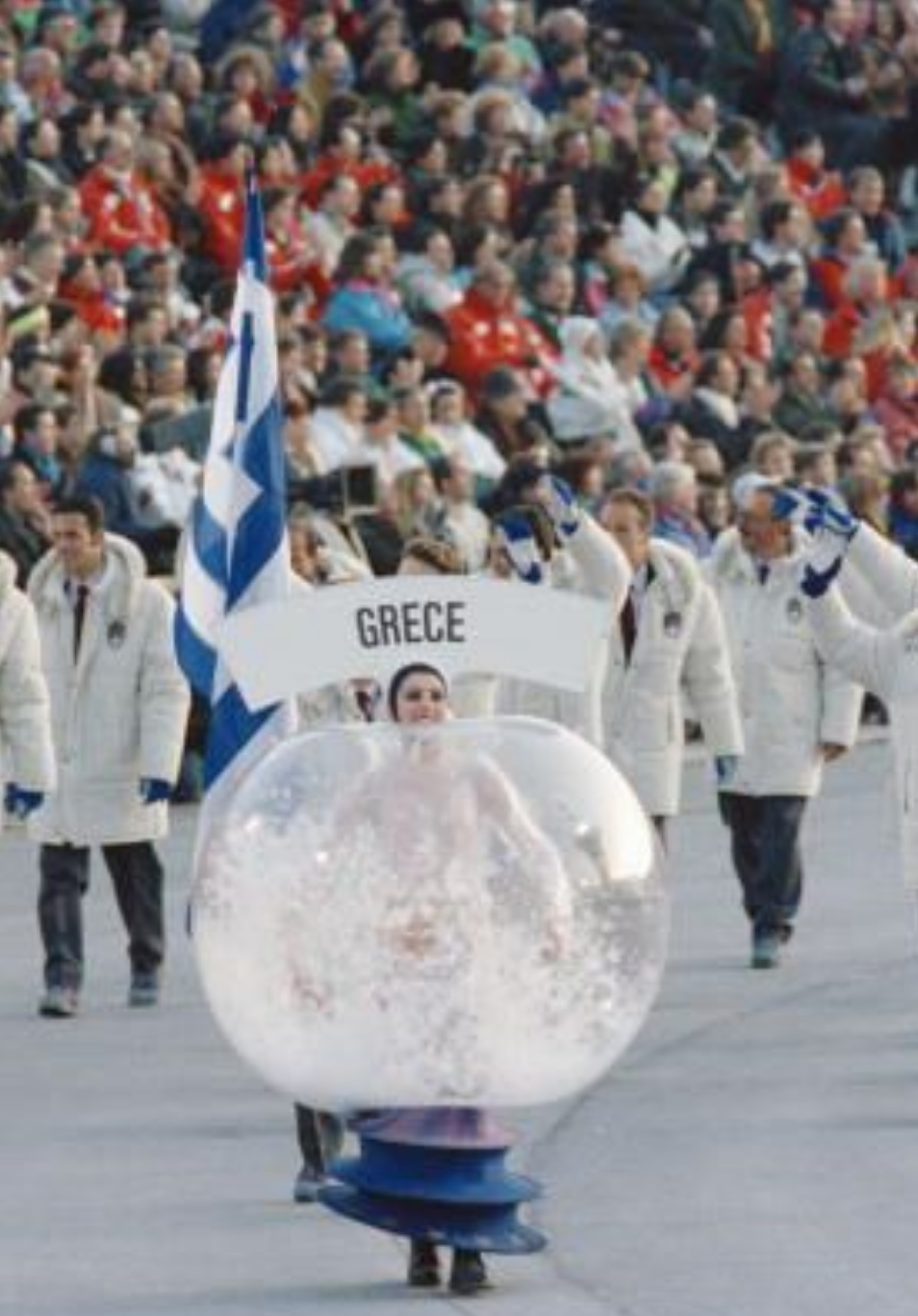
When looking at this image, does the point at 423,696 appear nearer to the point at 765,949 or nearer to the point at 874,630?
the point at 874,630

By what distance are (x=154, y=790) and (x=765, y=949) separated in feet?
8.36

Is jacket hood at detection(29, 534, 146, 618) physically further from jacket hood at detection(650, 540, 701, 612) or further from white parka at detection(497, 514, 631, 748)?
jacket hood at detection(650, 540, 701, 612)

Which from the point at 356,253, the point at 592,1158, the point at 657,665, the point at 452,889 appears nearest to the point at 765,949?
Answer: the point at 657,665

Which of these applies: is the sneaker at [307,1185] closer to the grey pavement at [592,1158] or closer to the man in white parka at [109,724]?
the grey pavement at [592,1158]

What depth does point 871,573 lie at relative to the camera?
19156mm

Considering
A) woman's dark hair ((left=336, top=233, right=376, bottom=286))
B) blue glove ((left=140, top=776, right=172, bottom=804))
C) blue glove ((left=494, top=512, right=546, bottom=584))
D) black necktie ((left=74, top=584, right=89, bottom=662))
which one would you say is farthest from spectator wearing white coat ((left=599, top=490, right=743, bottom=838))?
woman's dark hair ((left=336, top=233, right=376, bottom=286))

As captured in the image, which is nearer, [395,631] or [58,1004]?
[395,631]

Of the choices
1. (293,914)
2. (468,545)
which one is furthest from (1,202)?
(293,914)

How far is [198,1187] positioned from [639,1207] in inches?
49.1

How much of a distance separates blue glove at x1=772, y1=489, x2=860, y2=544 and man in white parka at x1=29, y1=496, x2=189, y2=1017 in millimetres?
3029

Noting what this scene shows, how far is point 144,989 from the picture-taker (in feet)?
67.2

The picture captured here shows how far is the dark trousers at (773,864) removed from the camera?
70.4ft

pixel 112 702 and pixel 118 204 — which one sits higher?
pixel 112 702

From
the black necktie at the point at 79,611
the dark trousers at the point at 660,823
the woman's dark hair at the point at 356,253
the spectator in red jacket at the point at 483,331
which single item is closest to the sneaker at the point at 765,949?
the dark trousers at the point at 660,823
